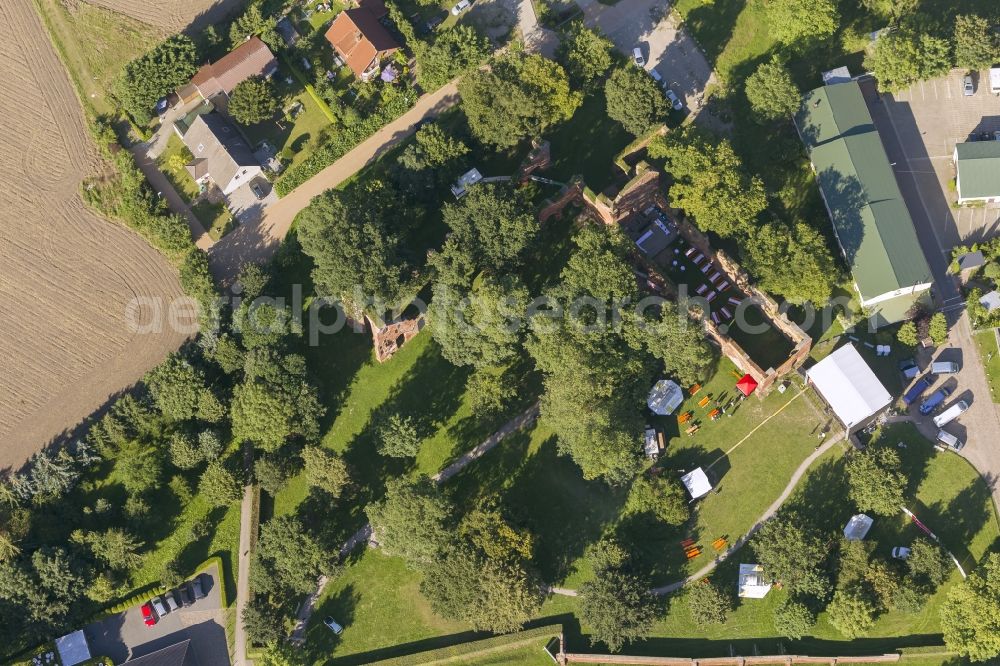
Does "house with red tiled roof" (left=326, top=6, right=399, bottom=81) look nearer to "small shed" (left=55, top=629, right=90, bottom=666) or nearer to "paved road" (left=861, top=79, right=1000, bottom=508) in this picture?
"paved road" (left=861, top=79, right=1000, bottom=508)

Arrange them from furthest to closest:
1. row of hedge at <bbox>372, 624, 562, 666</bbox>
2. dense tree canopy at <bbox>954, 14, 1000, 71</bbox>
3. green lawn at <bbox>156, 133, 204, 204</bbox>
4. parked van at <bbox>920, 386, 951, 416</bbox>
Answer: green lawn at <bbox>156, 133, 204, 204</bbox>
dense tree canopy at <bbox>954, 14, 1000, 71</bbox>
parked van at <bbox>920, 386, 951, 416</bbox>
row of hedge at <bbox>372, 624, 562, 666</bbox>

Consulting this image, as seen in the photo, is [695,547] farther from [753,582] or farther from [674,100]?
[674,100]

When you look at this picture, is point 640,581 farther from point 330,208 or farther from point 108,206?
point 108,206

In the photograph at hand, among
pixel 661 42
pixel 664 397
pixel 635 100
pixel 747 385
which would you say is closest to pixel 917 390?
pixel 747 385

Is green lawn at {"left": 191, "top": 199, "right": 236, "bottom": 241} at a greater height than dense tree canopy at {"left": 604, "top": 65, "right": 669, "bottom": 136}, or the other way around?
green lawn at {"left": 191, "top": 199, "right": 236, "bottom": 241}

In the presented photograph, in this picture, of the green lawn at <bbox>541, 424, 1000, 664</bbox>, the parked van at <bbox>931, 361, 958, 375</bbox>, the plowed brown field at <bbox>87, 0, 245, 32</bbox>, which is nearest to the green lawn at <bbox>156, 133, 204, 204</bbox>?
the plowed brown field at <bbox>87, 0, 245, 32</bbox>

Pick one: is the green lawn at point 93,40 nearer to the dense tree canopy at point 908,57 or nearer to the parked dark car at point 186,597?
the parked dark car at point 186,597
